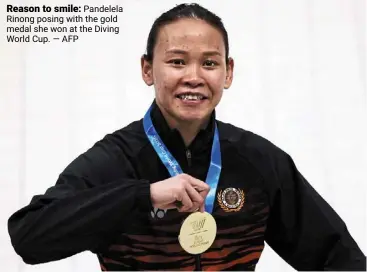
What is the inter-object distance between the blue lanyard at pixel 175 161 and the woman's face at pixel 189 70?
7 cm

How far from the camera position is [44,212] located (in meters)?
1.14

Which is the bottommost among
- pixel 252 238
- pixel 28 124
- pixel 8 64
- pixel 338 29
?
pixel 252 238

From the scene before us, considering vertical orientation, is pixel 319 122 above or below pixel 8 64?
below

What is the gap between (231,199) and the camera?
1399mm

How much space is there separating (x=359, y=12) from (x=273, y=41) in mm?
360

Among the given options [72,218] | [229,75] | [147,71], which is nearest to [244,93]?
[229,75]

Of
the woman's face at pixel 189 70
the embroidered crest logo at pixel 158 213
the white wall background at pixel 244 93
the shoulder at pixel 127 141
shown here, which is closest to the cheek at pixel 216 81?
the woman's face at pixel 189 70

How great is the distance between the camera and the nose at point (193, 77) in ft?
4.29

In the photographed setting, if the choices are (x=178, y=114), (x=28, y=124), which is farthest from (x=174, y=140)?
(x=28, y=124)

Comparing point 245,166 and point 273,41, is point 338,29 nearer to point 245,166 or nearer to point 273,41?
point 273,41

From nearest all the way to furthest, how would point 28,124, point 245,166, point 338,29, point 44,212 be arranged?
point 44,212 → point 245,166 → point 28,124 → point 338,29

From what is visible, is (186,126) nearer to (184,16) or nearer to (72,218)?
(184,16)

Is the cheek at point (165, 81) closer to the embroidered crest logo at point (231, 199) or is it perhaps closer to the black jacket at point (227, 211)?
the black jacket at point (227, 211)

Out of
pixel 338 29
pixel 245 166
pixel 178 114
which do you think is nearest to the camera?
pixel 178 114
